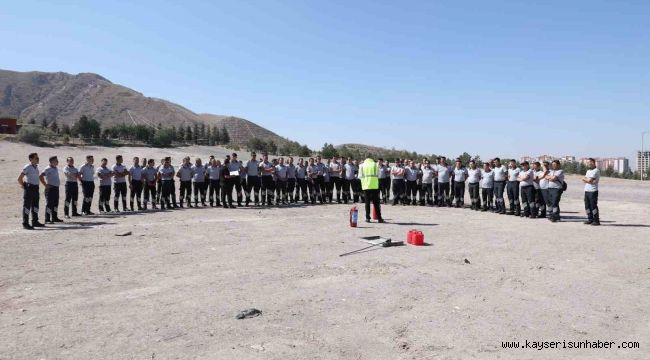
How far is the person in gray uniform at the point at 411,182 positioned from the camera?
742 inches

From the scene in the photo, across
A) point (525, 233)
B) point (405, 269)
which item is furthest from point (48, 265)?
point (525, 233)

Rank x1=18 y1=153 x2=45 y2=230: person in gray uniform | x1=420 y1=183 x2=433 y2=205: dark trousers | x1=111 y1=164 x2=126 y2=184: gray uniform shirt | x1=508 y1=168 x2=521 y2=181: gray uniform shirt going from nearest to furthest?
x1=18 y1=153 x2=45 y2=230: person in gray uniform
x1=111 y1=164 x2=126 y2=184: gray uniform shirt
x1=508 y1=168 x2=521 y2=181: gray uniform shirt
x1=420 y1=183 x2=433 y2=205: dark trousers

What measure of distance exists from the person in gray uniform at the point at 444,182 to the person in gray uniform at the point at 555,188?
178 inches

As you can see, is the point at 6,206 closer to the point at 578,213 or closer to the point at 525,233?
the point at 525,233

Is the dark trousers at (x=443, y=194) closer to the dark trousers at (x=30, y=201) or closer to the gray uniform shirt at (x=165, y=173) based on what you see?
the gray uniform shirt at (x=165, y=173)

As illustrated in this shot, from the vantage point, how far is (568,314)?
5.33 meters

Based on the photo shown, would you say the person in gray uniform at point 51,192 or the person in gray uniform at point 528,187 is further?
the person in gray uniform at point 528,187

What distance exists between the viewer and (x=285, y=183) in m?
18.6

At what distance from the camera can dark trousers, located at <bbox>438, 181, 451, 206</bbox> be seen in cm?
1809

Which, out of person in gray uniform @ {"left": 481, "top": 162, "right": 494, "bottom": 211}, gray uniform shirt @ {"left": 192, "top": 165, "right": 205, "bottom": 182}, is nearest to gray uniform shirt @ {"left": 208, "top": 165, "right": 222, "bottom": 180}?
gray uniform shirt @ {"left": 192, "top": 165, "right": 205, "bottom": 182}

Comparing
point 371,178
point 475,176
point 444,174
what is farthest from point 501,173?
point 371,178

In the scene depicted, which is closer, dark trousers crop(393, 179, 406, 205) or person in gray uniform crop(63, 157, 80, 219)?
person in gray uniform crop(63, 157, 80, 219)

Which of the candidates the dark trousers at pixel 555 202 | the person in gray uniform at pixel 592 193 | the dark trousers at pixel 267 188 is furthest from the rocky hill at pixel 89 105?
the person in gray uniform at pixel 592 193

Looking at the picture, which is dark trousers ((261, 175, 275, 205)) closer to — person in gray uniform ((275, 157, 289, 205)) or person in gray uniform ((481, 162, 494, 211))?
person in gray uniform ((275, 157, 289, 205))
